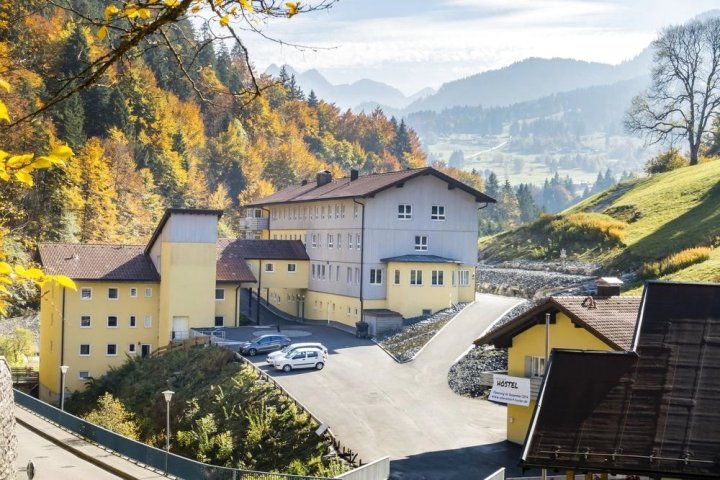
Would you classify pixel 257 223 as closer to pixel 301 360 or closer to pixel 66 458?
pixel 301 360

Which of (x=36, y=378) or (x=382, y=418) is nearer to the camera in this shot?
(x=382, y=418)

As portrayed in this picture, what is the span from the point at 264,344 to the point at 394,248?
41.6 ft

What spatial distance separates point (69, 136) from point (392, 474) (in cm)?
5925

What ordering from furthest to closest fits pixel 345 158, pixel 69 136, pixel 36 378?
pixel 345 158 → pixel 69 136 → pixel 36 378

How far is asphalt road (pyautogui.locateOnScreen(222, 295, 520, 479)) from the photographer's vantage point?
1121 inches

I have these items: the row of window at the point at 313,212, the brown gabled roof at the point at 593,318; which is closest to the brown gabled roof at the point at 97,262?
the row of window at the point at 313,212

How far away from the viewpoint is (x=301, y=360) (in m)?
41.7

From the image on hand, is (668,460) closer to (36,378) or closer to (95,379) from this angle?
(95,379)

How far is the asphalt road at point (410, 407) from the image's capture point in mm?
28484

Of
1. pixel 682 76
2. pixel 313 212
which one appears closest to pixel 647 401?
pixel 313 212

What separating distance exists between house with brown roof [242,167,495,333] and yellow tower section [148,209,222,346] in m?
8.80

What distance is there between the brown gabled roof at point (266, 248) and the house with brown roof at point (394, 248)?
1.98m

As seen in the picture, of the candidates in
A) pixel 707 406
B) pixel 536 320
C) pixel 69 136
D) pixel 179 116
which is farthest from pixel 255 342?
pixel 179 116

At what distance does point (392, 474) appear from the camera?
87.4 ft
